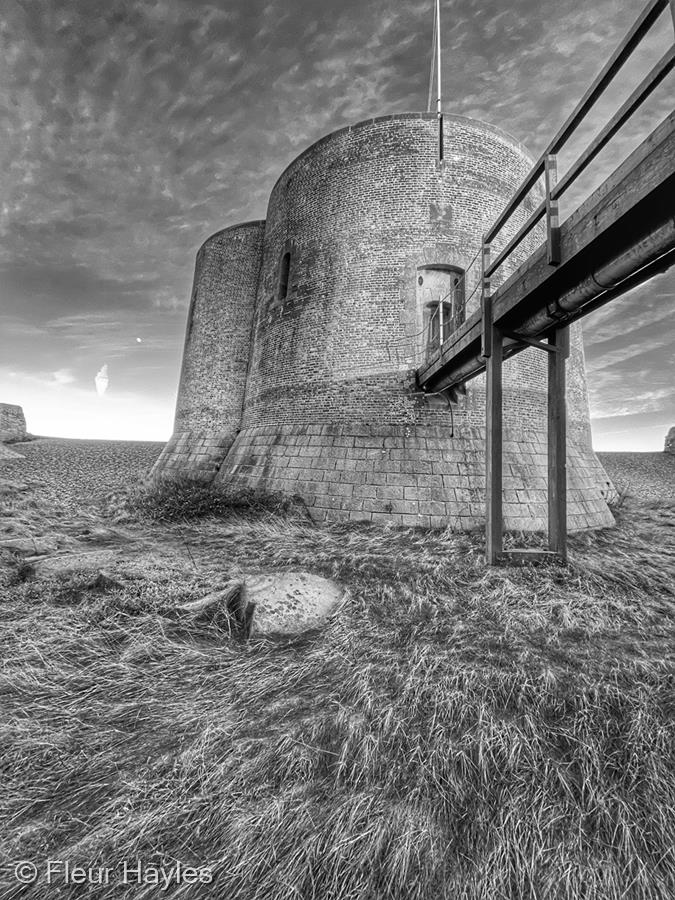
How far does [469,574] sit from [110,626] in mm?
4188

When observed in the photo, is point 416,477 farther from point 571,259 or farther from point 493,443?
point 571,259

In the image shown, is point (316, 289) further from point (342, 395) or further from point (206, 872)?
point (206, 872)

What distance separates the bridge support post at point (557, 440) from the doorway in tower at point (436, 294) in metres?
3.24

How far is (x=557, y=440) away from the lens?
5.95 metres

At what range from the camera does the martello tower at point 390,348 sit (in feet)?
26.0

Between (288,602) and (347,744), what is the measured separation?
5.69 ft

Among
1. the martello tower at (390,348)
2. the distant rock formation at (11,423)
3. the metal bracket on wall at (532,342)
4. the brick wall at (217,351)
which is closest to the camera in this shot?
the metal bracket on wall at (532,342)

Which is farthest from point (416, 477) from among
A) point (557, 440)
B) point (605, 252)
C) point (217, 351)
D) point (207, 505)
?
point (217, 351)

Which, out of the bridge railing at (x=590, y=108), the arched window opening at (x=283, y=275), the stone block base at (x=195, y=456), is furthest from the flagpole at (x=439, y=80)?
the stone block base at (x=195, y=456)

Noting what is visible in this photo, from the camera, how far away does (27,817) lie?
179 centimetres

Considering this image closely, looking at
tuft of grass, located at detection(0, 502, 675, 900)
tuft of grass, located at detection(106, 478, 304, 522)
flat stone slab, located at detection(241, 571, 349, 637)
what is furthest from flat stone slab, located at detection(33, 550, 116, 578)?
tuft of grass, located at detection(106, 478, 304, 522)

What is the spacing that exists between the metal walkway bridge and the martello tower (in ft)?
5.73

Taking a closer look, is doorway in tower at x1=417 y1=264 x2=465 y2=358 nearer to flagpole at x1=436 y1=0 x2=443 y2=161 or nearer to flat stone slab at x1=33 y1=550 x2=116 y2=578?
flagpole at x1=436 y1=0 x2=443 y2=161

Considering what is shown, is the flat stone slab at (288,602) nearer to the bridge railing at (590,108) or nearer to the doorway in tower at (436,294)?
the bridge railing at (590,108)
